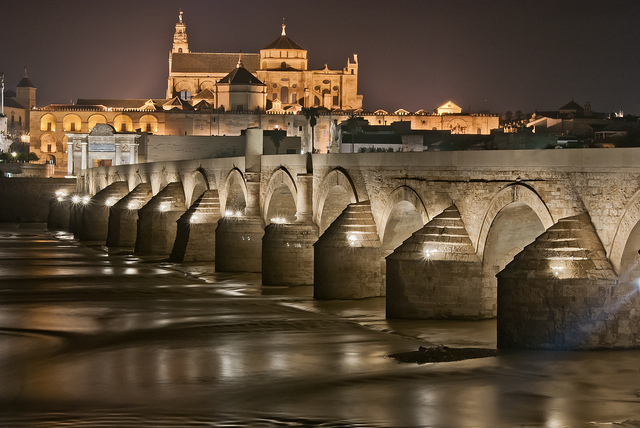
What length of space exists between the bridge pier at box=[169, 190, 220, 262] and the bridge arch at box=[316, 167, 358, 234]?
29.0ft

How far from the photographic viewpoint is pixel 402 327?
21.8m

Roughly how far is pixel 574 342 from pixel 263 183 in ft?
69.0

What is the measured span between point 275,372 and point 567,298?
16.8 feet

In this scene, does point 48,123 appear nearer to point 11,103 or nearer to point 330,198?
point 11,103

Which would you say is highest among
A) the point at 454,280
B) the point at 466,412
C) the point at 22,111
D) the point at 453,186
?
the point at 22,111

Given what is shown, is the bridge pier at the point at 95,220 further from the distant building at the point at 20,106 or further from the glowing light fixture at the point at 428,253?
the distant building at the point at 20,106

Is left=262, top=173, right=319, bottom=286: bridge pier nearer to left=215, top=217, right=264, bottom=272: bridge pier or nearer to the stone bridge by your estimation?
the stone bridge

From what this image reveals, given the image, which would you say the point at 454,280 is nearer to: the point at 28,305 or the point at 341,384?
the point at 341,384

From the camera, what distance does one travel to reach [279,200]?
37156mm

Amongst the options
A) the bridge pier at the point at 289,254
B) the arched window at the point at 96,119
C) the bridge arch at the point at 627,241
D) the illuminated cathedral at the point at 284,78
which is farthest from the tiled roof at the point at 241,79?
the bridge arch at the point at 627,241

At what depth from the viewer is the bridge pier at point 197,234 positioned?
39625 mm

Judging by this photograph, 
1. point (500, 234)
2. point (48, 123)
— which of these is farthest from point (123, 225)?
point (48, 123)

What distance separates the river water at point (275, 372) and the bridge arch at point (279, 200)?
905cm

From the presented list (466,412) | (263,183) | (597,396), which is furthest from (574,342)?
(263,183)
